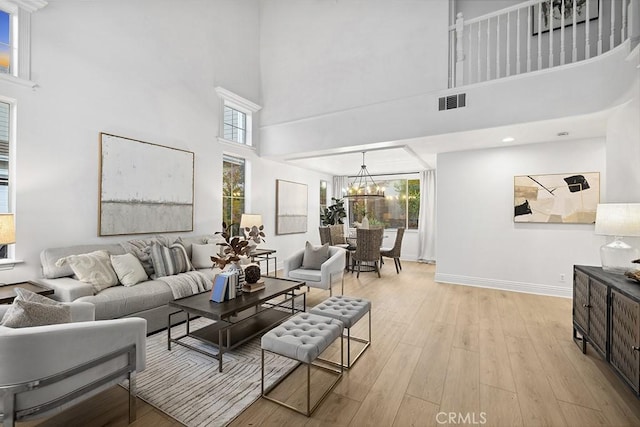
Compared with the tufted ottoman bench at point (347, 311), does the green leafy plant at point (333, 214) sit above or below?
above

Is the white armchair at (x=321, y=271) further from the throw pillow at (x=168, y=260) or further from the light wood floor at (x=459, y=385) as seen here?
the throw pillow at (x=168, y=260)

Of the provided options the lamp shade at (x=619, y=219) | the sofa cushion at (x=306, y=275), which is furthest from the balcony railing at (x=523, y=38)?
the sofa cushion at (x=306, y=275)

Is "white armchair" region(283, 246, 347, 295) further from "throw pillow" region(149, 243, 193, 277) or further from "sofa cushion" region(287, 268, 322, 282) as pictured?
"throw pillow" region(149, 243, 193, 277)

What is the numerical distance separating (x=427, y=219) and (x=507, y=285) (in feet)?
10.4

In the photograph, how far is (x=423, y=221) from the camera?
7910 millimetres

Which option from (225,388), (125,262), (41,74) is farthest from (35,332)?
(41,74)

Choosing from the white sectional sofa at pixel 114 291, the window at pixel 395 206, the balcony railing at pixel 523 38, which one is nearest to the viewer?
the white sectional sofa at pixel 114 291

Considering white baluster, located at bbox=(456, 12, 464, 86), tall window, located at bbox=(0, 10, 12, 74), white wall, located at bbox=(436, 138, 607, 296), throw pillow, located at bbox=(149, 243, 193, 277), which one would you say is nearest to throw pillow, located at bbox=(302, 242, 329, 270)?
throw pillow, located at bbox=(149, 243, 193, 277)

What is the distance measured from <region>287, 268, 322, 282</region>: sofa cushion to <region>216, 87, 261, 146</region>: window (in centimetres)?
273

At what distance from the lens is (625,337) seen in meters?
1.98

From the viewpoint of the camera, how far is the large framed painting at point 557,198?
14.1ft

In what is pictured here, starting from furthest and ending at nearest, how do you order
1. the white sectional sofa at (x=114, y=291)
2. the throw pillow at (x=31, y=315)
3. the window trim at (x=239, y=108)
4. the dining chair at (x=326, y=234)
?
the dining chair at (x=326, y=234) < the window trim at (x=239, y=108) < the white sectional sofa at (x=114, y=291) < the throw pillow at (x=31, y=315)

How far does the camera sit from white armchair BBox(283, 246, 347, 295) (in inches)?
156

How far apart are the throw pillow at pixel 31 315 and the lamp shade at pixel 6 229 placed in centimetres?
113
